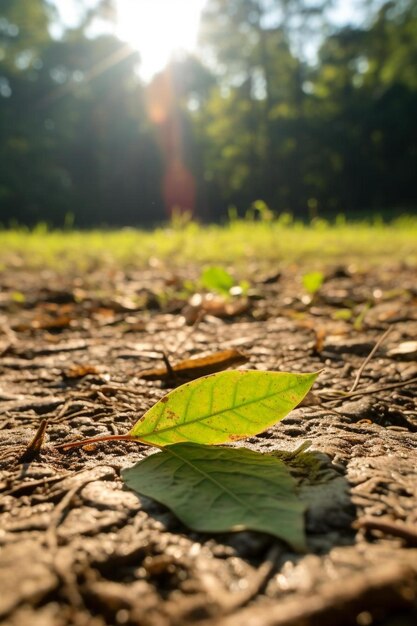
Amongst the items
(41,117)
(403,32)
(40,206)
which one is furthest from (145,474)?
(403,32)

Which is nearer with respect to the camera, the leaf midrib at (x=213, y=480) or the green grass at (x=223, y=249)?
the leaf midrib at (x=213, y=480)

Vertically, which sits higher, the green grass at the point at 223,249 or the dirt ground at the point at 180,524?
the dirt ground at the point at 180,524

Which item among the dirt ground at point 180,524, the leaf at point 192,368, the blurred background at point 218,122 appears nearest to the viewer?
the dirt ground at point 180,524

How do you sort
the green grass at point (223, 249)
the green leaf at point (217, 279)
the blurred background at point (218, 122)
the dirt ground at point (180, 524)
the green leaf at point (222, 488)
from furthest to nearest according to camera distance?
the blurred background at point (218, 122) < the green grass at point (223, 249) < the green leaf at point (217, 279) < the green leaf at point (222, 488) < the dirt ground at point (180, 524)

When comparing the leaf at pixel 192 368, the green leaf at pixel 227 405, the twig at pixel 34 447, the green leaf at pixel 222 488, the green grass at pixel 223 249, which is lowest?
the green grass at pixel 223 249

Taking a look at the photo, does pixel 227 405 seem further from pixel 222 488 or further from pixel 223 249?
pixel 223 249

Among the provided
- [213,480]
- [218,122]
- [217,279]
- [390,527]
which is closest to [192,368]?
[213,480]

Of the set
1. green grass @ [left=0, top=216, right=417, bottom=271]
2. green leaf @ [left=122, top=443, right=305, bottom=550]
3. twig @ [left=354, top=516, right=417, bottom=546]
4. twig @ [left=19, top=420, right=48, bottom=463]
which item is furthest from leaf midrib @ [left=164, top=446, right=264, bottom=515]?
green grass @ [left=0, top=216, right=417, bottom=271]

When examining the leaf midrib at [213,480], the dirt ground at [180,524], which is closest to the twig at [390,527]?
the dirt ground at [180,524]

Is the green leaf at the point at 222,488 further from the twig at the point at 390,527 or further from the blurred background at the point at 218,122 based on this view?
the blurred background at the point at 218,122
